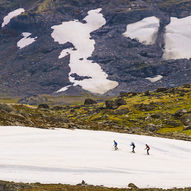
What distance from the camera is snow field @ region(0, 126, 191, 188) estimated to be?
43344 millimetres

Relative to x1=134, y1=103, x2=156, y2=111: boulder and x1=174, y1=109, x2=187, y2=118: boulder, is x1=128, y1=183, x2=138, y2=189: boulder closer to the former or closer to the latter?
x1=174, y1=109, x2=187, y2=118: boulder

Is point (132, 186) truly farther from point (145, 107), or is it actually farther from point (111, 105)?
point (111, 105)

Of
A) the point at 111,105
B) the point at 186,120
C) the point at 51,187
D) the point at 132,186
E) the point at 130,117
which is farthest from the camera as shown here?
the point at 111,105

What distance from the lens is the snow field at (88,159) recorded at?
43.3 m

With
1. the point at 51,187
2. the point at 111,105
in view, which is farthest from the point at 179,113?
the point at 51,187

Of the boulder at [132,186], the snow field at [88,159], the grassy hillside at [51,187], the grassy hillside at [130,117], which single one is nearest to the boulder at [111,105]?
the grassy hillside at [130,117]

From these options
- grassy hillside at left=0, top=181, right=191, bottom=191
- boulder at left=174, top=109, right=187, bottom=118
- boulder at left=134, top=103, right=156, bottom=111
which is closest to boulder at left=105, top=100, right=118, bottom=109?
boulder at left=134, top=103, right=156, bottom=111

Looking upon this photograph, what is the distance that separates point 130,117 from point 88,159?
88502 millimetres

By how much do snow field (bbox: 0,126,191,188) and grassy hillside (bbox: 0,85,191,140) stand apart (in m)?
10.4

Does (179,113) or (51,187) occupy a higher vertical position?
(179,113)

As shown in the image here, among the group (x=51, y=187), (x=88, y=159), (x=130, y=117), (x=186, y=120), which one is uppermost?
(x=186, y=120)

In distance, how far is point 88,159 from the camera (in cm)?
5216

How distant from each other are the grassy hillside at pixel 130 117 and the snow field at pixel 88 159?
10.4 m

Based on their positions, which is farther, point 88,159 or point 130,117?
point 130,117
